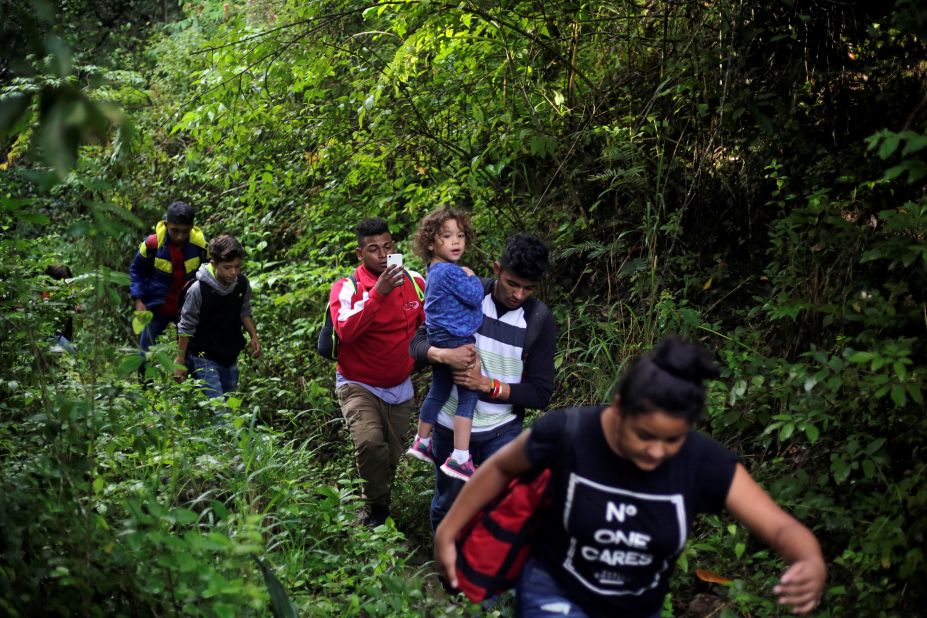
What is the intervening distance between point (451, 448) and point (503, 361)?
0.67 meters

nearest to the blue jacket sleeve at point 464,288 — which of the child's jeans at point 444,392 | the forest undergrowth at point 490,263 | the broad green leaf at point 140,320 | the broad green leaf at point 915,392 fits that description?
the child's jeans at point 444,392

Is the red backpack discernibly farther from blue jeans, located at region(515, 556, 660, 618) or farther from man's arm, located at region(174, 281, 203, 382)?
man's arm, located at region(174, 281, 203, 382)

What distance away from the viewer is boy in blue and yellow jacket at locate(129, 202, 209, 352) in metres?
8.50

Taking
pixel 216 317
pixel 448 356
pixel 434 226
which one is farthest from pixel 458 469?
pixel 216 317

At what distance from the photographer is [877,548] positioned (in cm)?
431

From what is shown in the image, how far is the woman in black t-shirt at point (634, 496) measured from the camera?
2.82 m

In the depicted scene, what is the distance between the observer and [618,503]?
299cm

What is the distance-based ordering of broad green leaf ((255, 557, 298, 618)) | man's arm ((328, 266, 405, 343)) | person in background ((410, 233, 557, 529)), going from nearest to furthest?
broad green leaf ((255, 557, 298, 618)) < person in background ((410, 233, 557, 529)) < man's arm ((328, 266, 405, 343))

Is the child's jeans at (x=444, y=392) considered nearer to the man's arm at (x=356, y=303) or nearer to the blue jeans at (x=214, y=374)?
the man's arm at (x=356, y=303)

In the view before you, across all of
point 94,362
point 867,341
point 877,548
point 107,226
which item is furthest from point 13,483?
point 867,341

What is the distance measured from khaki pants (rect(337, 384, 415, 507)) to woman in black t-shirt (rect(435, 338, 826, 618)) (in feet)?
10.2

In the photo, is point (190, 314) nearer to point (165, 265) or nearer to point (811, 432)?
point (165, 265)

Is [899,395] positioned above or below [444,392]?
above

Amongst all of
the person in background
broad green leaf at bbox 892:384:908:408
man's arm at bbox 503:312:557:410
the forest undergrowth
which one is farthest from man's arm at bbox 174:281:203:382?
broad green leaf at bbox 892:384:908:408
